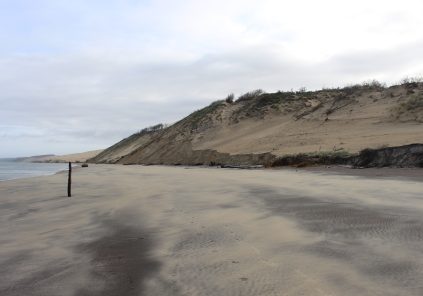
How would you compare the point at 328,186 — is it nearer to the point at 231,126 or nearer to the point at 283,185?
the point at 283,185

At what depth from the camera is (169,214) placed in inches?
383

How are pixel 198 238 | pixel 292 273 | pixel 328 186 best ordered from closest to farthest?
pixel 292 273 < pixel 198 238 < pixel 328 186

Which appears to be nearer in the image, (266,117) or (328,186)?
(328,186)

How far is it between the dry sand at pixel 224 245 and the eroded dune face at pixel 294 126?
43.0 feet

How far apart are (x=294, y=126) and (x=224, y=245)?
29163mm

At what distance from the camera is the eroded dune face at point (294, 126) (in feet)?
86.5

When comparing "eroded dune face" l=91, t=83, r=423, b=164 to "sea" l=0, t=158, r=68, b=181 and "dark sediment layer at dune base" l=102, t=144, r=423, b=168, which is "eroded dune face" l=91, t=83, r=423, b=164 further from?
"sea" l=0, t=158, r=68, b=181

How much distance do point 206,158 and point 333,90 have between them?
14598 millimetres

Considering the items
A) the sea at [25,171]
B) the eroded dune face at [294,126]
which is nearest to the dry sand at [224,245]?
the eroded dune face at [294,126]

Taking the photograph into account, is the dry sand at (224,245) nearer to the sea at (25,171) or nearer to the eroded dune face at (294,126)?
the eroded dune face at (294,126)

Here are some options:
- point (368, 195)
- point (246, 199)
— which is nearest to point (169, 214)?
point (246, 199)

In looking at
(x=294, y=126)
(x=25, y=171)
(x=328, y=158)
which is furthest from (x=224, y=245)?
(x=25, y=171)

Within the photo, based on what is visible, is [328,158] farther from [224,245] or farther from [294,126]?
[224,245]

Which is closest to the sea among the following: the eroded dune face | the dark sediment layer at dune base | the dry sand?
the eroded dune face
